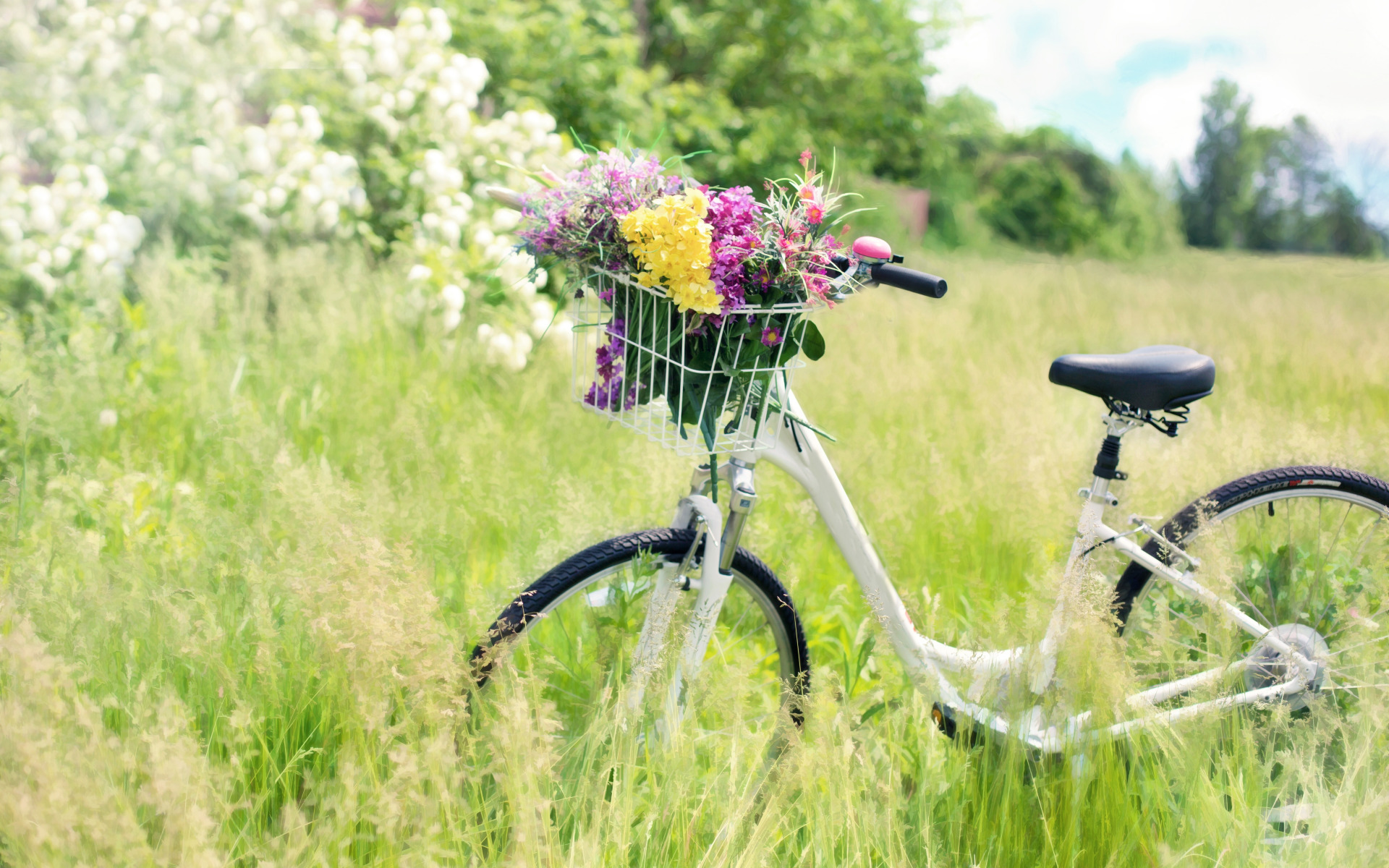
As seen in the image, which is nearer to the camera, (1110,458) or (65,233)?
(1110,458)

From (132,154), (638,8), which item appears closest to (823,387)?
(132,154)

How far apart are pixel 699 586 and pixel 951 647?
0.73m

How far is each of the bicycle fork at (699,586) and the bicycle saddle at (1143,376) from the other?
0.73 meters

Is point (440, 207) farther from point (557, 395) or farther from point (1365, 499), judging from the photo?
point (1365, 499)

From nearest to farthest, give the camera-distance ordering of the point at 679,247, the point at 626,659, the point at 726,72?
the point at 679,247 → the point at 626,659 → the point at 726,72

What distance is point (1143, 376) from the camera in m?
2.00

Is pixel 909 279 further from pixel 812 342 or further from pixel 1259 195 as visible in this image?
pixel 1259 195

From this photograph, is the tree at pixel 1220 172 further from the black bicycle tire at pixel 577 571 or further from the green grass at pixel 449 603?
the black bicycle tire at pixel 577 571

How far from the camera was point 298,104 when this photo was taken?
5461mm

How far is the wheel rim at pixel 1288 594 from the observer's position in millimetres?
2057

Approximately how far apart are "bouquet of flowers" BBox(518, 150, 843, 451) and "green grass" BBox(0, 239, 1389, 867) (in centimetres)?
61

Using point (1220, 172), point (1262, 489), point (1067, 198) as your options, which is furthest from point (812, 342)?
point (1220, 172)

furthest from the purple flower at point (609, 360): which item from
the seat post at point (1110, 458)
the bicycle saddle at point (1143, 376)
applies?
the seat post at point (1110, 458)

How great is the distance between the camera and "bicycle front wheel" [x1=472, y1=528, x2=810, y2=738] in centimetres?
186
